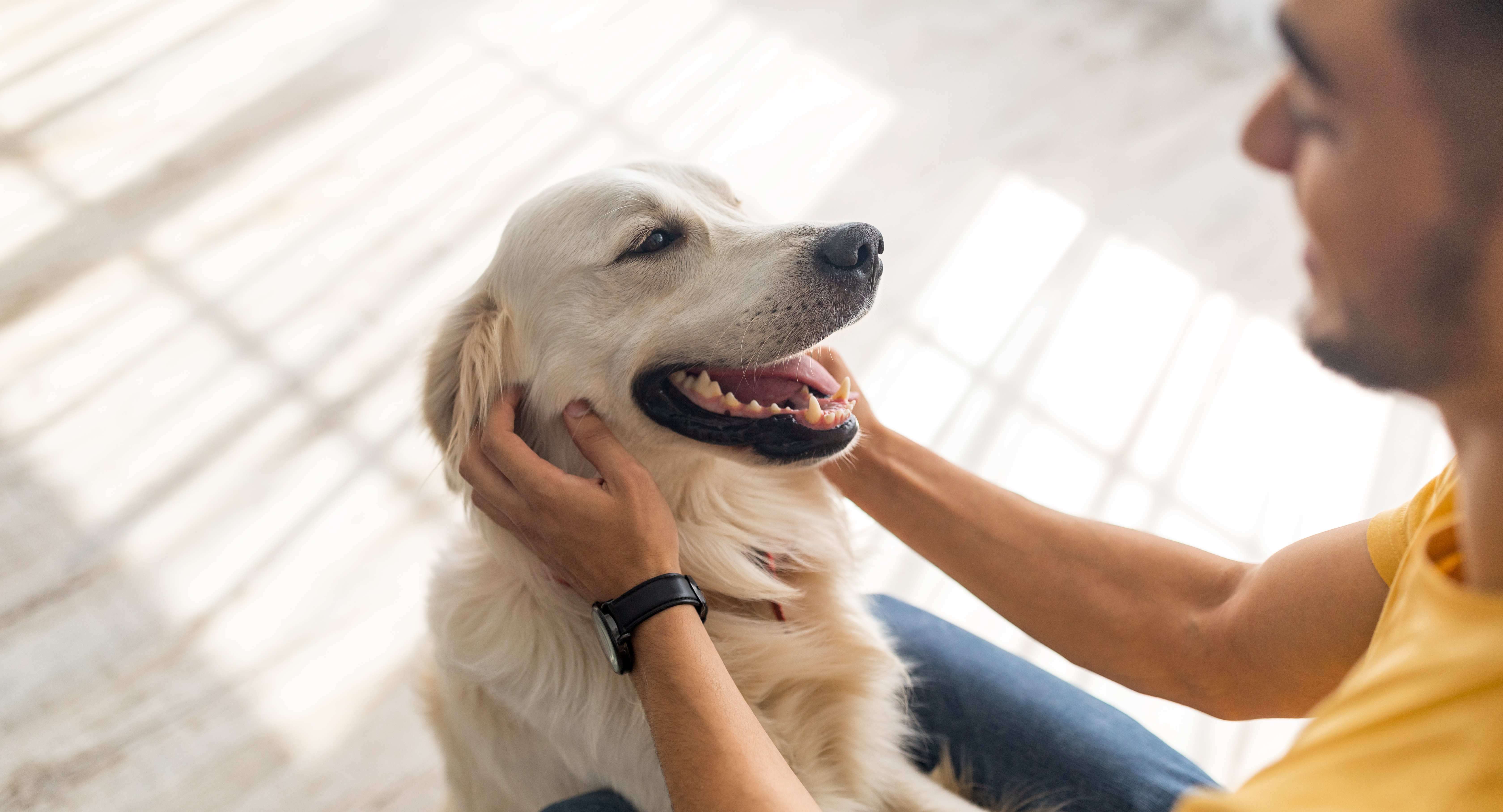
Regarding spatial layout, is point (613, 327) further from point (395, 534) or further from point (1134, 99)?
point (1134, 99)

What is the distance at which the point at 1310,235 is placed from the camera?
2.27ft

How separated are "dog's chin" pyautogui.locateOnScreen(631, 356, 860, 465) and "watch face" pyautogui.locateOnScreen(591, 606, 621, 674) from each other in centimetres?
27

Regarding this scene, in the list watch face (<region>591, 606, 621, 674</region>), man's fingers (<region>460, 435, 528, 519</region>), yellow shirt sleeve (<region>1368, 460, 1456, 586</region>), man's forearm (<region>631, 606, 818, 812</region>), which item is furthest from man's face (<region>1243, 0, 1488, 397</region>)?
man's fingers (<region>460, 435, 528, 519</region>)

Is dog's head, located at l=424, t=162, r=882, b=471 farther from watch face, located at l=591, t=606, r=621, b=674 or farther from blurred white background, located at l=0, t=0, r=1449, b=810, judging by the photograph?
blurred white background, located at l=0, t=0, r=1449, b=810

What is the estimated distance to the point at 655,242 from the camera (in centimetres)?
133

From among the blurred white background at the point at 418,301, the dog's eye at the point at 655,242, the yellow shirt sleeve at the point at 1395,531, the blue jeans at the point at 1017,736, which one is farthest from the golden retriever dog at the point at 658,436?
the yellow shirt sleeve at the point at 1395,531

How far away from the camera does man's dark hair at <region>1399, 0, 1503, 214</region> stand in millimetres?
558

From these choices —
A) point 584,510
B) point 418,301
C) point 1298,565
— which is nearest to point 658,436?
point 584,510

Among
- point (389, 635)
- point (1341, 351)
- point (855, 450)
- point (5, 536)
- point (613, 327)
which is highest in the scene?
point (1341, 351)

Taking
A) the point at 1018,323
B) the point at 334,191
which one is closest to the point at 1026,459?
the point at 1018,323

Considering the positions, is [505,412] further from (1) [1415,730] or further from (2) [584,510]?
(1) [1415,730]

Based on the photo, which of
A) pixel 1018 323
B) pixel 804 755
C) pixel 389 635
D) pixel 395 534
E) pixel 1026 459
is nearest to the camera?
pixel 804 755

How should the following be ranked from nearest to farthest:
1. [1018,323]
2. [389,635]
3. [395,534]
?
1. [389,635]
2. [395,534]
3. [1018,323]

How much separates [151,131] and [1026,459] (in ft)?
10.3
